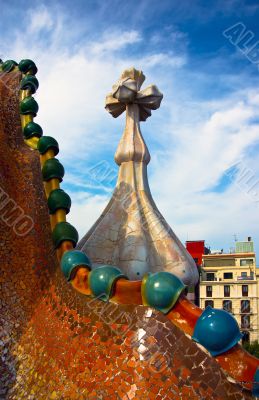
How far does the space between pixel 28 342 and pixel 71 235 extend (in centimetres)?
99

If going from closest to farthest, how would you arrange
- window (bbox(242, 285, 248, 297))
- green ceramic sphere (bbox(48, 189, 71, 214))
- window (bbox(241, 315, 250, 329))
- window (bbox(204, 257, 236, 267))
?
green ceramic sphere (bbox(48, 189, 71, 214)) → window (bbox(241, 315, 250, 329)) → window (bbox(242, 285, 248, 297)) → window (bbox(204, 257, 236, 267))

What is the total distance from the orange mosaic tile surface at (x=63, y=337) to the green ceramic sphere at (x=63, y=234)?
0.12 metres

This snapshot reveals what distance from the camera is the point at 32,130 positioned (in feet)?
17.3

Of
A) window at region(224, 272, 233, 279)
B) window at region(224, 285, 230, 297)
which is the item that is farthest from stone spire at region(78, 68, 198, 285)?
window at region(224, 272, 233, 279)

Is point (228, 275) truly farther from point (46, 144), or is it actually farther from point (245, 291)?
point (46, 144)

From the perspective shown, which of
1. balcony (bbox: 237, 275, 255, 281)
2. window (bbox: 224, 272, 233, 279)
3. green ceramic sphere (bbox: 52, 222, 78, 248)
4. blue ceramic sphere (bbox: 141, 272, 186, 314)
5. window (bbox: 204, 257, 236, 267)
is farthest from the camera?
window (bbox: 204, 257, 236, 267)

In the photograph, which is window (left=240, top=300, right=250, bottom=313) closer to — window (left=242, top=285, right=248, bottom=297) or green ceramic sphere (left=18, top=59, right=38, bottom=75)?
window (left=242, top=285, right=248, bottom=297)

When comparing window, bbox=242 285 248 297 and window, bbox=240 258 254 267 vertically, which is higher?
window, bbox=240 258 254 267

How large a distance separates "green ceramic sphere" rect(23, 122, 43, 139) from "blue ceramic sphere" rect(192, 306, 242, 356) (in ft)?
9.29

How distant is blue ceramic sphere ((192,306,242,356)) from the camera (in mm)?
3256

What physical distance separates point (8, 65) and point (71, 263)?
289 cm

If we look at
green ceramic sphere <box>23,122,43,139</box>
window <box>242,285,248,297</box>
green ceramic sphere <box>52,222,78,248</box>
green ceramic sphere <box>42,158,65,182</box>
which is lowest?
green ceramic sphere <box>52,222,78,248</box>

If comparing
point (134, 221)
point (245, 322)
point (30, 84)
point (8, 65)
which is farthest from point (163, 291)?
point (245, 322)

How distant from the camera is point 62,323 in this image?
405 centimetres
